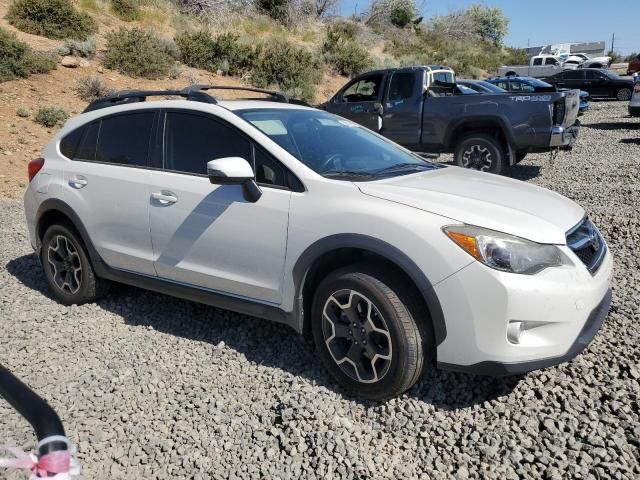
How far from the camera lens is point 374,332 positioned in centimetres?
303

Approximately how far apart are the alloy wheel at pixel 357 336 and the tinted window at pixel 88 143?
256 cm

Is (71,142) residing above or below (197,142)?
below

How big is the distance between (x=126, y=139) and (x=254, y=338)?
1824mm

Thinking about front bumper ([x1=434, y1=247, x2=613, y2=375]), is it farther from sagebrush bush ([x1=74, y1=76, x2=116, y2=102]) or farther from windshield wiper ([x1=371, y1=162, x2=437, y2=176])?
sagebrush bush ([x1=74, y1=76, x2=116, y2=102])

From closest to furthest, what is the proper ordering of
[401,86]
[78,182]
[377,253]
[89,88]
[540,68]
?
[377,253]
[78,182]
[401,86]
[89,88]
[540,68]

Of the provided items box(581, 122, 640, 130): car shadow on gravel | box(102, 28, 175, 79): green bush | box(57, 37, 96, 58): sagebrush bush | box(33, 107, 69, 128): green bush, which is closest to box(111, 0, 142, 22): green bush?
box(102, 28, 175, 79): green bush

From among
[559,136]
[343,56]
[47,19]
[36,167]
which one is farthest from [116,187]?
[343,56]

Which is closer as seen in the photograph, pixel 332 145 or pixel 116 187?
pixel 332 145

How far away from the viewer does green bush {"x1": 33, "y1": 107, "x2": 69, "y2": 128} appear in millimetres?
12344

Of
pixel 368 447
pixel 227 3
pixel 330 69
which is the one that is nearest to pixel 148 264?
pixel 368 447

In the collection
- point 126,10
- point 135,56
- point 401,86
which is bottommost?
point 401,86

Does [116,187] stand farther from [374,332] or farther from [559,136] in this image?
[559,136]

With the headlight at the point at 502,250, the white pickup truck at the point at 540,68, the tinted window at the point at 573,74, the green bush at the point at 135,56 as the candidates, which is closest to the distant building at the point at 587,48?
the white pickup truck at the point at 540,68

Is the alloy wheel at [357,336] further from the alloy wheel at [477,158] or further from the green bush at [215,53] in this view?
the green bush at [215,53]
